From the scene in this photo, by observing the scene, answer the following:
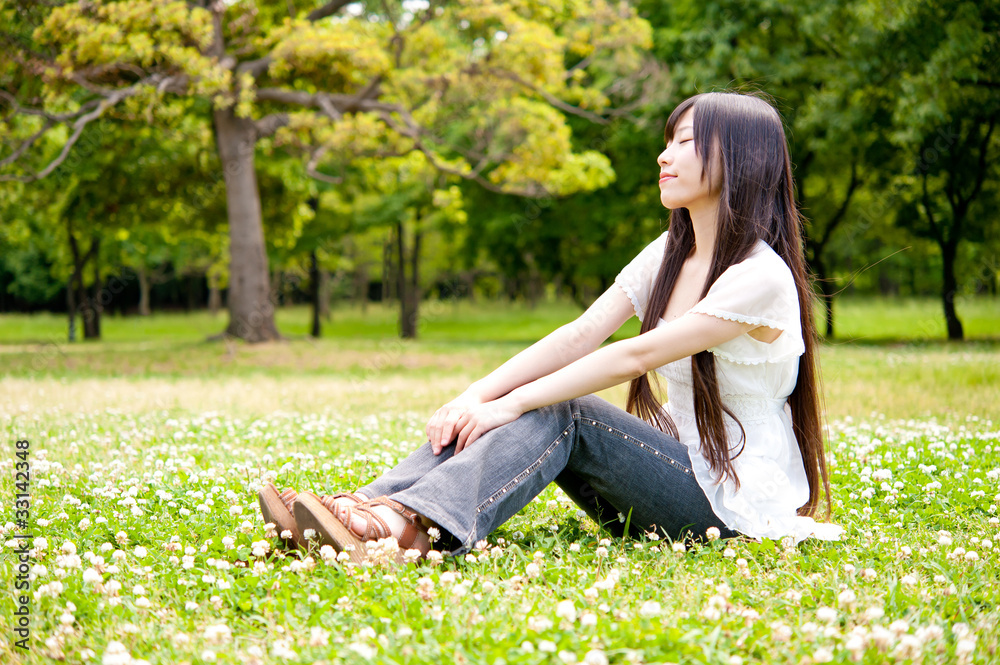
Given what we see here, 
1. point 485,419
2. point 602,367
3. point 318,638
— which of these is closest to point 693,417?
point 602,367

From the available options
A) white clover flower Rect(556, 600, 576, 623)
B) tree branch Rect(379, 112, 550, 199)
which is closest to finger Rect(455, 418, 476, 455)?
white clover flower Rect(556, 600, 576, 623)

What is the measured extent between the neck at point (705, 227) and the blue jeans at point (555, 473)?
0.85 m

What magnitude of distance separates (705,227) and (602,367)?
86cm

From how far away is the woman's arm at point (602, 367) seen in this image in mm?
3301

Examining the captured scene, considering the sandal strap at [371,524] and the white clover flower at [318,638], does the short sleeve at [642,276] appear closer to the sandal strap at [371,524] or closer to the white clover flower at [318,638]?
the sandal strap at [371,524]

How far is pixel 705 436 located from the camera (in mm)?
3445

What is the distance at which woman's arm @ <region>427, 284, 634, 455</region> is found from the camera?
359 centimetres

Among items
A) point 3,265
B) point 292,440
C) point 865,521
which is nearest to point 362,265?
point 3,265

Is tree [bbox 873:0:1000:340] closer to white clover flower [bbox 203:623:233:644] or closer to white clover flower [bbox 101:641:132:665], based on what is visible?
white clover flower [bbox 203:623:233:644]

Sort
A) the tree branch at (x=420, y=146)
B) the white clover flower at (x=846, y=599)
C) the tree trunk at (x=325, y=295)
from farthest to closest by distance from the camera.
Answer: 1. the tree trunk at (x=325, y=295)
2. the tree branch at (x=420, y=146)
3. the white clover flower at (x=846, y=599)

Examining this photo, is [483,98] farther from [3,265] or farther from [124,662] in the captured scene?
[3,265]

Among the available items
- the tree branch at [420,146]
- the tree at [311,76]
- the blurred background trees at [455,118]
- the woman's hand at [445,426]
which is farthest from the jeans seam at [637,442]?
the tree branch at [420,146]

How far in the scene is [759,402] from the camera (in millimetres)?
3512

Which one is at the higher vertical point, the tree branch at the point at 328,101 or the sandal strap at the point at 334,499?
the tree branch at the point at 328,101
